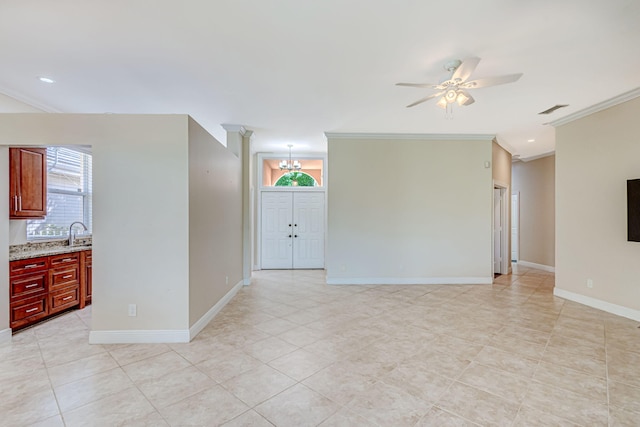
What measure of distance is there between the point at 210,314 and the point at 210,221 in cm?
117

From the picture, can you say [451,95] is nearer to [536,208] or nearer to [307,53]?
[307,53]

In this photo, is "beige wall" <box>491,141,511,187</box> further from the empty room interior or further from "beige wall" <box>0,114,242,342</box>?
"beige wall" <box>0,114,242,342</box>

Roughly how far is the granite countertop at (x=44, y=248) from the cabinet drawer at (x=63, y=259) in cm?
5

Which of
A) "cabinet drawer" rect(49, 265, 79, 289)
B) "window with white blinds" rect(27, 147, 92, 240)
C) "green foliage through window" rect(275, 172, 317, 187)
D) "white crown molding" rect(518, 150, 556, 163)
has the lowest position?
"cabinet drawer" rect(49, 265, 79, 289)

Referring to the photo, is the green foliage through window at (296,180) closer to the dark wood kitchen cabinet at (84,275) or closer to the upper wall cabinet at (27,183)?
the dark wood kitchen cabinet at (84,275)

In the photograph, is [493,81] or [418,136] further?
[418,136]

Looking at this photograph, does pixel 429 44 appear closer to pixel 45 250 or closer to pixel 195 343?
pixel 195 343

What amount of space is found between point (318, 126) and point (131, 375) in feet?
14.1

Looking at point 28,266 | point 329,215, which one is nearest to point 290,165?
point 329,215

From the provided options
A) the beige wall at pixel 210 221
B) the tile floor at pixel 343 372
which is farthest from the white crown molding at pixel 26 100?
the tile floor at pixel 343 372

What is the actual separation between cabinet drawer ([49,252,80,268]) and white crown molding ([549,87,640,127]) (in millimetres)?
7473

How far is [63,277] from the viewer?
3.88 m

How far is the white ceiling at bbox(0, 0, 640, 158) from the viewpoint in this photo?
7.27ft

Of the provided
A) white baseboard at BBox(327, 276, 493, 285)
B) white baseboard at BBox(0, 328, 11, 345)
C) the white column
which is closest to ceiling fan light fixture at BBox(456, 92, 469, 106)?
white baseboard at BBox(327, 276, 493, 285)
